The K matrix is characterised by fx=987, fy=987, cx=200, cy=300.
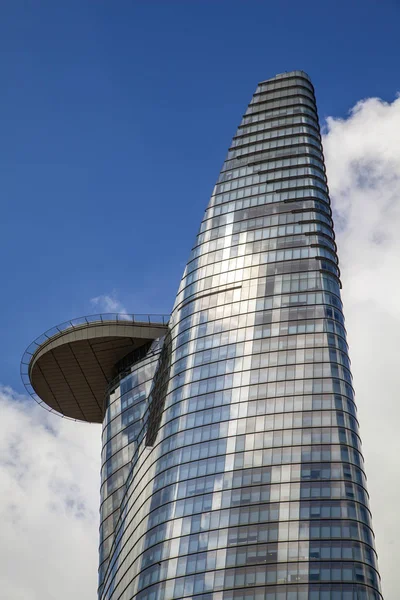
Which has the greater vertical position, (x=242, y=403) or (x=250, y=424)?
(x=242, y=403)

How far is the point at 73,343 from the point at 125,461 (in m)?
20.8

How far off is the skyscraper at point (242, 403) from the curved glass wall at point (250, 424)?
180 mm

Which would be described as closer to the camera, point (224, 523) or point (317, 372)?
point (224, 523)

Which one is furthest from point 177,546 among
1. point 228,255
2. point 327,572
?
point 228,255

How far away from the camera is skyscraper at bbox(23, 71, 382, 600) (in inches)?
3989

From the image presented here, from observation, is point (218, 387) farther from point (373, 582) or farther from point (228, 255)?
point (373, 582)

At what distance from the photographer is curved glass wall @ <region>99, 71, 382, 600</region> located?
331 feet

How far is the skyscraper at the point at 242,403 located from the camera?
332 ft

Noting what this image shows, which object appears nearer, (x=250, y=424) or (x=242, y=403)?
(x=250, y=424)

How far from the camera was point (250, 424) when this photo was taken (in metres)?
113

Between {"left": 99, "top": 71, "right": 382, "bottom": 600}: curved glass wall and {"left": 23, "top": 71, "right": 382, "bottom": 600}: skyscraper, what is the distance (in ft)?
0.59

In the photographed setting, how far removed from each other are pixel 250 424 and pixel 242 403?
11.2 ft

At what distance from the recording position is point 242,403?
11519cm

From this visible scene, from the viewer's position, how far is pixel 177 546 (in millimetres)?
105500
